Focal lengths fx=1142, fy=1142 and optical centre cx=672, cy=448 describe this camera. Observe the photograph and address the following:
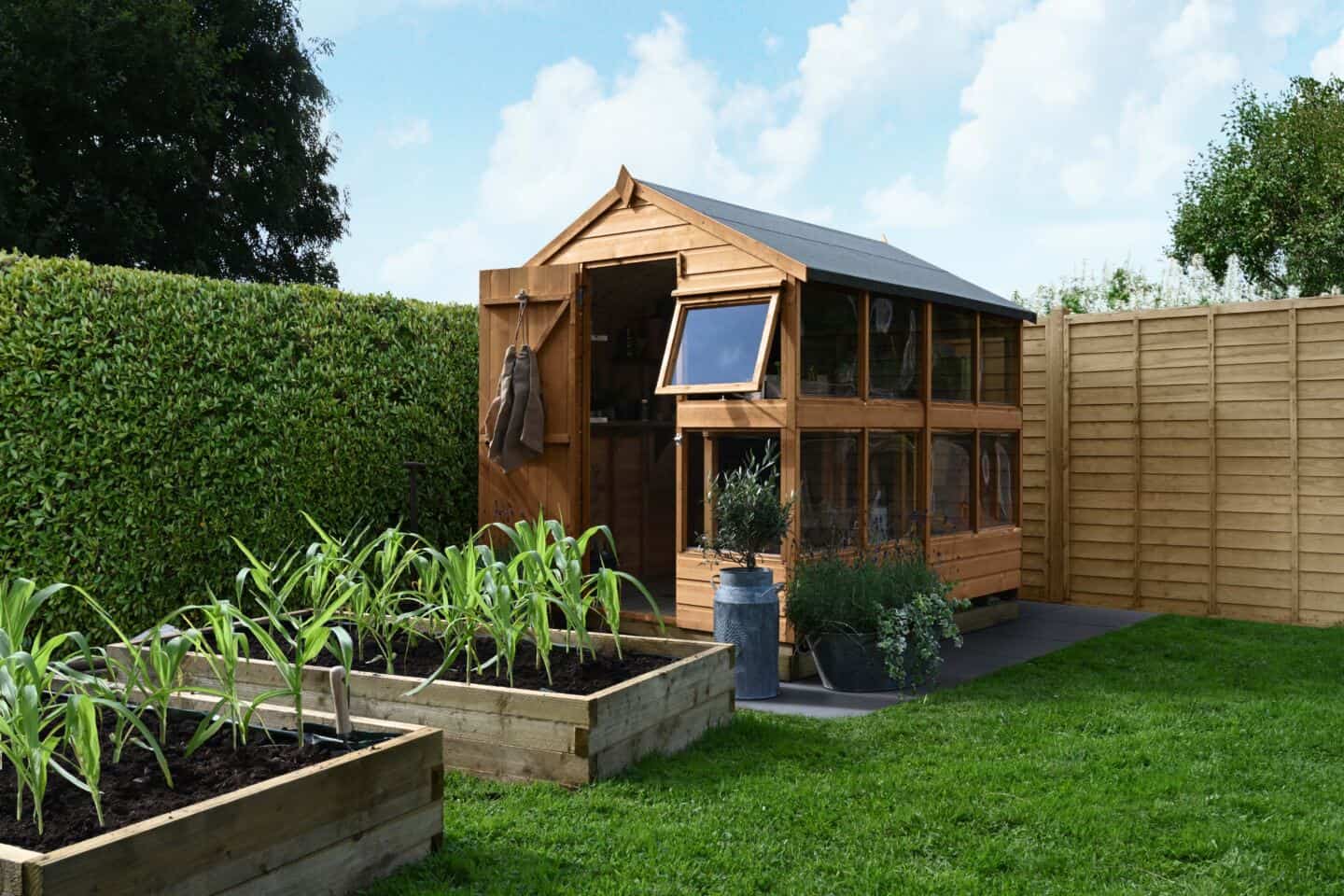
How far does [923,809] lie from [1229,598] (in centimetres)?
541

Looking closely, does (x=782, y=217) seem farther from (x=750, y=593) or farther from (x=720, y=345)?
(x=750, y=593)

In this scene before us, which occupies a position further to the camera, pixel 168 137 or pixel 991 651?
pixel 168 137

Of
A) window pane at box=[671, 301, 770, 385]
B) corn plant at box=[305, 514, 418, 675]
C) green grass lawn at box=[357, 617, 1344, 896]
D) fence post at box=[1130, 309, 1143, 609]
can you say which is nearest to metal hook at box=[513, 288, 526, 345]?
window pane at box=[671, 301, 770, 385]

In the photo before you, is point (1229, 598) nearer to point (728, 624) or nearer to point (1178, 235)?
point (728, 624)

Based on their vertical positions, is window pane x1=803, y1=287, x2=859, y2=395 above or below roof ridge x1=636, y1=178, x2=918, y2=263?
below

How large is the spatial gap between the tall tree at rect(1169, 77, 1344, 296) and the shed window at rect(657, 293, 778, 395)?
17.6 metres

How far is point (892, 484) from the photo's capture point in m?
6.95

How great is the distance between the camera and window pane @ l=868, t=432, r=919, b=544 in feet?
22.2

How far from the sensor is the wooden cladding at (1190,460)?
309 inches

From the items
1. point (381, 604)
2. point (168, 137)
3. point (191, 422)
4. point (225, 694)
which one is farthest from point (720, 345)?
point (168, 137)

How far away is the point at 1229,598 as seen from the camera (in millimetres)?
8227

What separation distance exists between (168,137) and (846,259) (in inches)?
419

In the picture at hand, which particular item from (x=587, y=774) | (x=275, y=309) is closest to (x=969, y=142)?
(x=275, y=309)

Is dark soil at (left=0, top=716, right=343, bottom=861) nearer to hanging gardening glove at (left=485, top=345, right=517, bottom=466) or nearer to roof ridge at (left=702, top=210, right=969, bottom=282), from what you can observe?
hanging gardening glove at (left=485, top=345, right=517, bottom=466)
